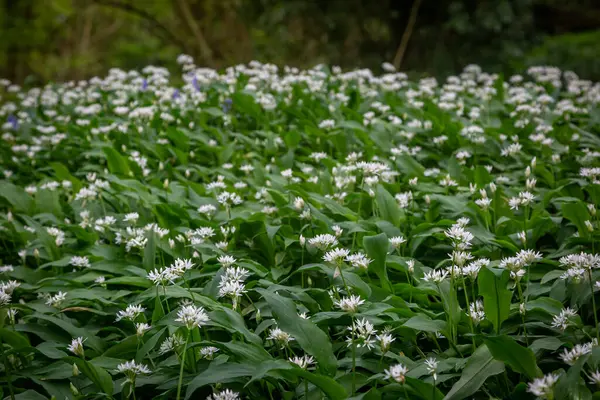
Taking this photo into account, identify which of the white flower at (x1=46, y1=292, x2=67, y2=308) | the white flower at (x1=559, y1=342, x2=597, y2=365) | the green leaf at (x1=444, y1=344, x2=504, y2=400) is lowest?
the white flower at (x1=46, y1=292, x2=67, y2=308)

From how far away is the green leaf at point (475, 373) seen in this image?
4.92 ft

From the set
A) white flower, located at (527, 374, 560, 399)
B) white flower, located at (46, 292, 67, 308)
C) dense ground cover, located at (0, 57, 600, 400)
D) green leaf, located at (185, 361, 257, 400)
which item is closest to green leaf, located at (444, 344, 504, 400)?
dense ground cover, located at (0, 57, 600, 400)

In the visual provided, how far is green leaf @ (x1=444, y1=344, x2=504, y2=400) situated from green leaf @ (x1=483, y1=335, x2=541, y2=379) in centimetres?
5

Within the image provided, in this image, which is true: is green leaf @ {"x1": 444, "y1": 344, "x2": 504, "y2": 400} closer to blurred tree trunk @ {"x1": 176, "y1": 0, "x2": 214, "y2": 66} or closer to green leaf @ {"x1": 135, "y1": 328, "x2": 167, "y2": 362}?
green leaf @ {"x1": 135, "y1": 328, "x2": 167, "y2": 362}

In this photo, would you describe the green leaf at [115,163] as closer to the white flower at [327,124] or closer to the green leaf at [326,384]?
the white flower at [327,124]

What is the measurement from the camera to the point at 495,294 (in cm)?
178

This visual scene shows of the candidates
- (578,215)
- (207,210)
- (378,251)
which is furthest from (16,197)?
(578,215)

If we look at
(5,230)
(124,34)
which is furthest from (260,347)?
(124,34)

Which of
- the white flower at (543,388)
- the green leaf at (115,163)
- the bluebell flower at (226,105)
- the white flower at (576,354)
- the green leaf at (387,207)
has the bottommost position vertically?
the bluebell flower at (226,105)

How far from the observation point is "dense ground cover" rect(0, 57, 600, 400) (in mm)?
1645

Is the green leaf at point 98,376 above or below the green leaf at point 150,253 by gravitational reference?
above

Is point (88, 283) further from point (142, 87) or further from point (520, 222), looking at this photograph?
point (142, 87)

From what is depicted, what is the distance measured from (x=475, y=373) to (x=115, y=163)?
2750 mm

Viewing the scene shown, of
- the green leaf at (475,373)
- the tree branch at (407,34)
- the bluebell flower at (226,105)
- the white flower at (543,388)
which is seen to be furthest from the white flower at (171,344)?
the tree branch at (407,34)
